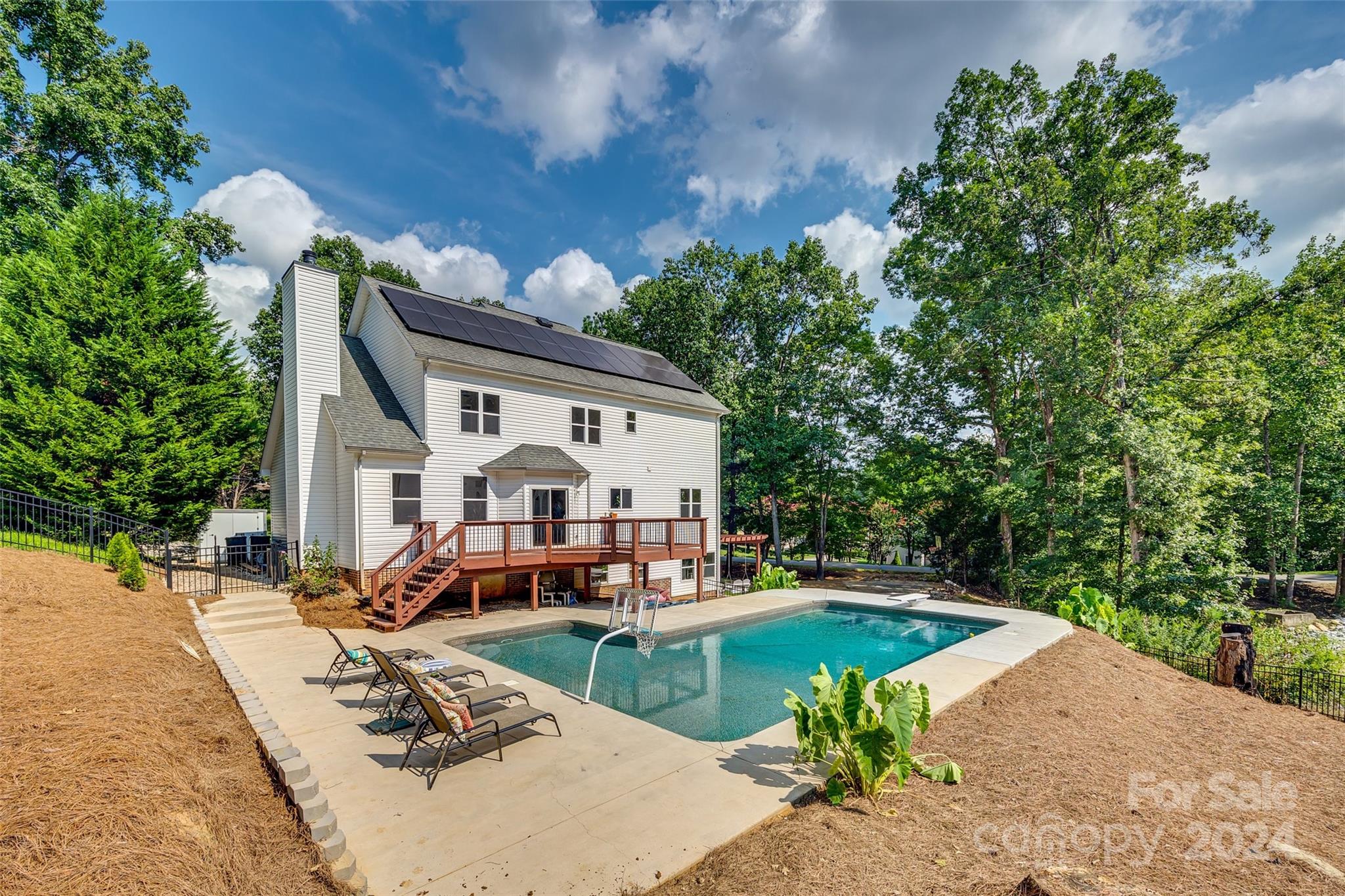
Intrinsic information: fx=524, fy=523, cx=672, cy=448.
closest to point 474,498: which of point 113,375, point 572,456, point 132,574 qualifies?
point 572,456

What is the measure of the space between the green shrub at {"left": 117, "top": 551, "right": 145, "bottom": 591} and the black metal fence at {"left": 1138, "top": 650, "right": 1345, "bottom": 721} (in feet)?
64.0

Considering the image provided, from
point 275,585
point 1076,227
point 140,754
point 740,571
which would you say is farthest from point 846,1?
point 740,571

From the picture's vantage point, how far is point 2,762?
10.8 feet

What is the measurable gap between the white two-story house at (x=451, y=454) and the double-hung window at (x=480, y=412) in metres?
0.04

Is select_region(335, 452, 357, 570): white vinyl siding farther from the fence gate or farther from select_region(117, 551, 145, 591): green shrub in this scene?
select_region(117, 551, 145, 591): green shrub

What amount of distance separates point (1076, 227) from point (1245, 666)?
53.2 ft

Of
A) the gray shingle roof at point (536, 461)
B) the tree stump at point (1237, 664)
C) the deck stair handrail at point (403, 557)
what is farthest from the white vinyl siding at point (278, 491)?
the tree stump at point (1237, 664)

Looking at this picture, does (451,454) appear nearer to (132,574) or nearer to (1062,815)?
(132,574)

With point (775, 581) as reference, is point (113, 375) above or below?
above

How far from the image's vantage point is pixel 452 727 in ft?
16.8

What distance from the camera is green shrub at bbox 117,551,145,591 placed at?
9.77 metres

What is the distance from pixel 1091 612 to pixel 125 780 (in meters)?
16.0

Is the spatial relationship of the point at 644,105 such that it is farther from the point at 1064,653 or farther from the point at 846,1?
the point at 1064,653

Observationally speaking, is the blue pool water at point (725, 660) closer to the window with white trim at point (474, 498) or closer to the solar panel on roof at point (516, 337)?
the window with white trim at point (474, 498)
